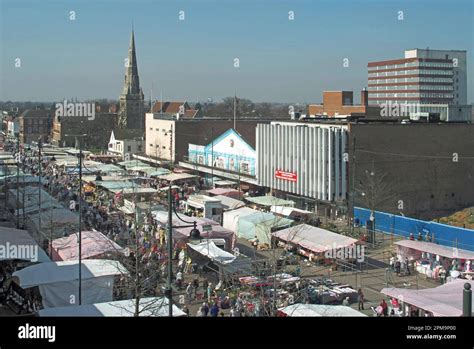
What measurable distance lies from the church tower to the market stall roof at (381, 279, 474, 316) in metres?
66.3

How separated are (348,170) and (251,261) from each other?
1143 centimetres

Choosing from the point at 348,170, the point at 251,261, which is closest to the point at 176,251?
the point at 251,261

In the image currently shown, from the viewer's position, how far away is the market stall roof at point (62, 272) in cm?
1184

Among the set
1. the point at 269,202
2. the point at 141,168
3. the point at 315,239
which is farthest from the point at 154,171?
the point at 315,239

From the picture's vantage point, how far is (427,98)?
77062 millimetres

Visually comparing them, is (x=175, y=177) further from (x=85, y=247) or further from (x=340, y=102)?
(x=340, y=102)

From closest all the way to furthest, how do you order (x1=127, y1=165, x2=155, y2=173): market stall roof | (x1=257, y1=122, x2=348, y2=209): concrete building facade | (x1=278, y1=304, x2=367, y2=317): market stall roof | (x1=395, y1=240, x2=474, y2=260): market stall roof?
(x1=278, y1=304, x2=367, y2=317): market stall roof → (x1=395, y1=240, x2=474, y2=260): market stall roof → (x1=257, y1=122, x2=348, y2=209): concrete building facade → (x1=127, y1=165, x2=155, y2=173): market stall roof

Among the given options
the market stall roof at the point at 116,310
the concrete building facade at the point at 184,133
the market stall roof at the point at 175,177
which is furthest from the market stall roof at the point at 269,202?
the concrete building facade at the point at 184,133

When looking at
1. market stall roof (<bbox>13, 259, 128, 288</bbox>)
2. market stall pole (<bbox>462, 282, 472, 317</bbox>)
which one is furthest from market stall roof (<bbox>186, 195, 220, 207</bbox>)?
market stall pole (<bbox>462, 282, 472, 317</bbox>)

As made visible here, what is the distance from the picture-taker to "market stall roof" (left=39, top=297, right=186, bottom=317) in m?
8.93

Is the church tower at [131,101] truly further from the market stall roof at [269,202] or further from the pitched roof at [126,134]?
the market stall roof at [269,202]

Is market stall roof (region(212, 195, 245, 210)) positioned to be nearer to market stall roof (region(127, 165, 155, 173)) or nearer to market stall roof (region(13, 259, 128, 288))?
market stall roof (region(13, 259, 128, 288))
